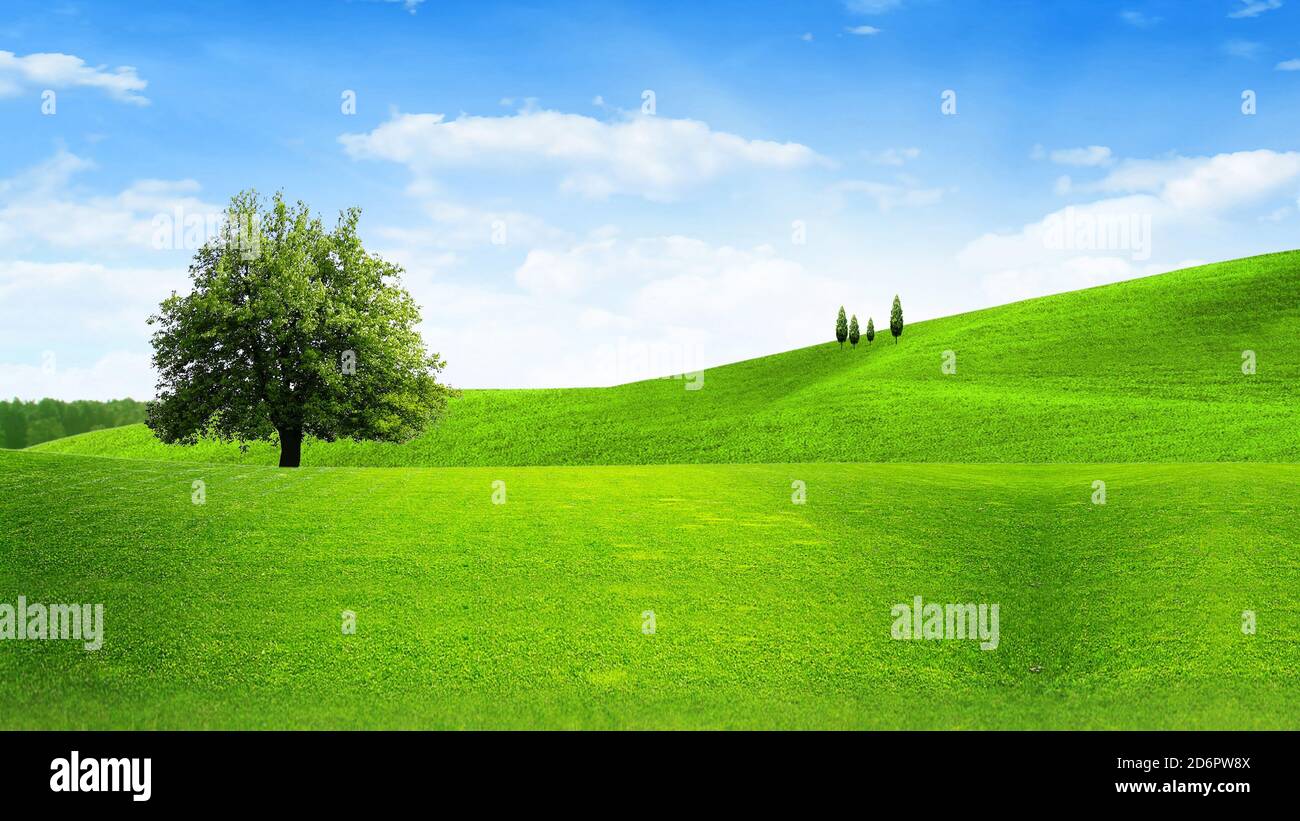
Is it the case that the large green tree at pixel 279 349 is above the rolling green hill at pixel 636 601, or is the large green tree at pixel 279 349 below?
above

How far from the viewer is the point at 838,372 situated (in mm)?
101188

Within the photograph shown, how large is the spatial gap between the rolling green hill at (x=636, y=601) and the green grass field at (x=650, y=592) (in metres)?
0.08

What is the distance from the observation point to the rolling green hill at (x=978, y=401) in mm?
64625

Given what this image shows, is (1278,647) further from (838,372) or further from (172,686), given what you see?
(838,372)

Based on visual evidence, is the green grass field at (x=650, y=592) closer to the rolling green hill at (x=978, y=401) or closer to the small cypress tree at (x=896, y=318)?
the rolling green hill at (x=978, y=401)

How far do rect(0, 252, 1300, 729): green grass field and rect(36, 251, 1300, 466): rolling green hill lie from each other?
26430mm

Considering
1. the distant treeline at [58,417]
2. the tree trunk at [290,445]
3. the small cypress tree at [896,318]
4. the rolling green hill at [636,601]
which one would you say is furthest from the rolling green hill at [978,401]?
the distant treeline at [58,417]

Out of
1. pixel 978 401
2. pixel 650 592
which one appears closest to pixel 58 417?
pixel 978 401

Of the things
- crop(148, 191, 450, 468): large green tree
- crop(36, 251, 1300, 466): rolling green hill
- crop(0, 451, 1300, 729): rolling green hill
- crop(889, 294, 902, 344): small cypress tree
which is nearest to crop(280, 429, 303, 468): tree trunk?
crop(148, 191, 450, 468): large green tree

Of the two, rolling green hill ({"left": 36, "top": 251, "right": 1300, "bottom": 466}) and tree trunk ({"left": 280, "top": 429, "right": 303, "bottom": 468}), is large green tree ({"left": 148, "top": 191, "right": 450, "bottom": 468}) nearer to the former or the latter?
tree trunk ({"left": 280, "top": 429, "right": 303, "bottom": 468})

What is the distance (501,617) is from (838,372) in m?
84.6

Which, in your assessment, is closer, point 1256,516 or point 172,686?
point 172,686

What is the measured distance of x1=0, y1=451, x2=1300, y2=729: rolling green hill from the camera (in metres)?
17.0
